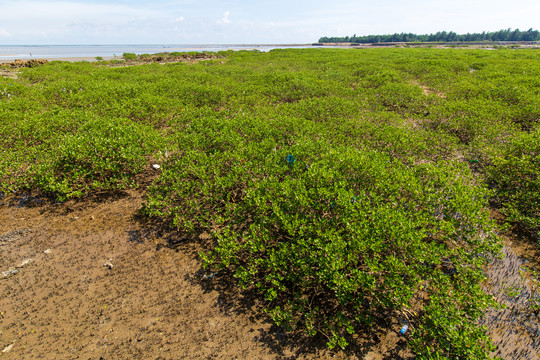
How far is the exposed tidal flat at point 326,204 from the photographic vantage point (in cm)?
434

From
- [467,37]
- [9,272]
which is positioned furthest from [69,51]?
[467,37]

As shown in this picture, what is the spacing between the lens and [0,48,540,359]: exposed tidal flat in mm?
4340

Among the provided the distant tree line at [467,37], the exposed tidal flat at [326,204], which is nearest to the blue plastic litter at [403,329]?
the exposed tidal flat at [326,204]

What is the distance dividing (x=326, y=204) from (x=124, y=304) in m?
4.73

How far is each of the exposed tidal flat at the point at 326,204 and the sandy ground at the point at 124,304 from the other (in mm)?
95

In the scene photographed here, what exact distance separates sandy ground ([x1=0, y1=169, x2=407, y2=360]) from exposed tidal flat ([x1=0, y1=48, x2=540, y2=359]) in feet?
0.31

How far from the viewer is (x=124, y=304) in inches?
193

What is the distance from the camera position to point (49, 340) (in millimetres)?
4215

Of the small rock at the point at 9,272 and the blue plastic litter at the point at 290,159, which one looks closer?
the small rock at the point at 9,272

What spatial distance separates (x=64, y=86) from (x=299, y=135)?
17333 mm

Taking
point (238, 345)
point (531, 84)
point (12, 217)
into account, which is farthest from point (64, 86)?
point (531, 84)

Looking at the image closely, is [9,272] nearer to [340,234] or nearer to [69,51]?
[340,234]

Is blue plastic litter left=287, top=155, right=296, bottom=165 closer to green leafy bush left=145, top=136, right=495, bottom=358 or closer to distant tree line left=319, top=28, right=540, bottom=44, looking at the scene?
green leafy bush left=145, top=136, right=495, bottom=358

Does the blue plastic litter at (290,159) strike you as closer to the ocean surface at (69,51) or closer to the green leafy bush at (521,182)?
the green leafy bush at (521,182)
